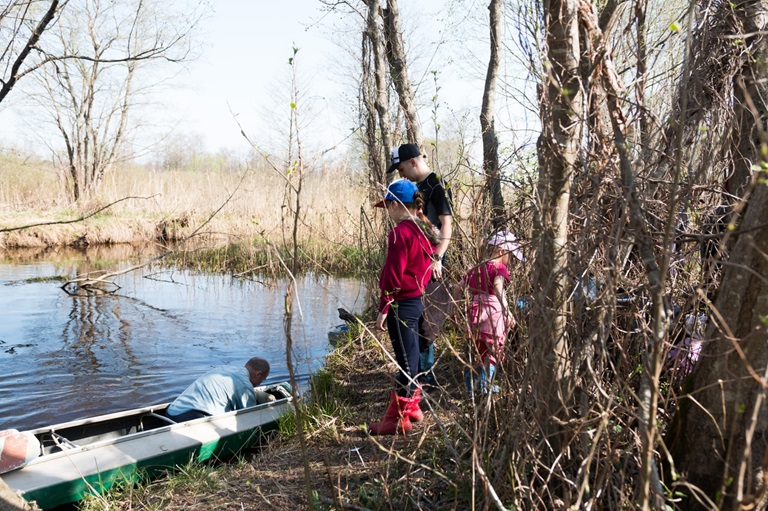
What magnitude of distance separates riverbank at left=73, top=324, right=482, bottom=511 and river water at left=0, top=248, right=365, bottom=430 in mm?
647

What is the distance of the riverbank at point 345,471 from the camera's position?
299 centimetres

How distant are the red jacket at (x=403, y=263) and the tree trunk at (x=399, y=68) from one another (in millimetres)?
2889

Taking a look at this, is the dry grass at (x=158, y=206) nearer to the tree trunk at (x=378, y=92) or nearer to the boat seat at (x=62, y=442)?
the tree trunk at (x=378, y=92)

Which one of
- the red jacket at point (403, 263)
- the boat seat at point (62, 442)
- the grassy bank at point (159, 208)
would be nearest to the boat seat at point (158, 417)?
the boat seat at point (62, 442)

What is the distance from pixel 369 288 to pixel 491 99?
2.79 m

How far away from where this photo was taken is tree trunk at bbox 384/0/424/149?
7.28 m

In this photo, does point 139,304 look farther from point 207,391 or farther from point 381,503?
point 381,503

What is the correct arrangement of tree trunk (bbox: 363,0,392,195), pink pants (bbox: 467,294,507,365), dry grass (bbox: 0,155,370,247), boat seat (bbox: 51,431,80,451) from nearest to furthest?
pink pants (bbox: 467,294,507,365), boat seat (bbox: 51,431,80,451), tree trunk (bbox: 363,0,392,195), dry grass (bbox: 0,155,370,247)

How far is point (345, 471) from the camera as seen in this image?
12.2ft

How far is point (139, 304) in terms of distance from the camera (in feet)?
42.4

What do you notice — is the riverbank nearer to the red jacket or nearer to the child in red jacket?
the child in red jacket

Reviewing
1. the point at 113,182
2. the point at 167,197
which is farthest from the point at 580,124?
the point at 113,182

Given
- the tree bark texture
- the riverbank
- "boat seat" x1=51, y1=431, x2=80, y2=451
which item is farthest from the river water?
the tree bark texture

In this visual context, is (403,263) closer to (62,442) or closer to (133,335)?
(62,442)
